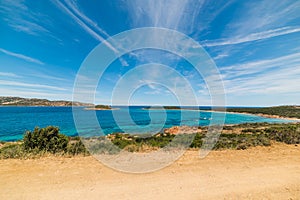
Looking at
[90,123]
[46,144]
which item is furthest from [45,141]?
[90,123]

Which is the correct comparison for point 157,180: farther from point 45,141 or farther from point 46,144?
point 45,141

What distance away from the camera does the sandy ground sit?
436 centimetres

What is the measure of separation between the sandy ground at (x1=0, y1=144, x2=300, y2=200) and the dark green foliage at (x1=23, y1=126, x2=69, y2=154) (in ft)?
7.45

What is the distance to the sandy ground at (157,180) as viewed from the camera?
436 centimetres

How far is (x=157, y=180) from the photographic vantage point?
5.28m

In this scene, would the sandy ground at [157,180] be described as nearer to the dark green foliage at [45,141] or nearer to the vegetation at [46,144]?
the vegetation at [46,144]

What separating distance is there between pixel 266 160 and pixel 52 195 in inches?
306

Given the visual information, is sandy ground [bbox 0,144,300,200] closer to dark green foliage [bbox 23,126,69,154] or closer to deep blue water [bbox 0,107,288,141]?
dark green foliage [bbox 23,126,69,154]

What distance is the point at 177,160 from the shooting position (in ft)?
24.3

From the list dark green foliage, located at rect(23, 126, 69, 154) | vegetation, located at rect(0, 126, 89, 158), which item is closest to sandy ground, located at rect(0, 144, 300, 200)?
vegetation, located at rect(0, 126, 89, 158)

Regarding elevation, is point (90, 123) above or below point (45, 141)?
below

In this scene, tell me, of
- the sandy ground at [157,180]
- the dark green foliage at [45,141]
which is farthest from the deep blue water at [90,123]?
the sandy ground at [157,180]

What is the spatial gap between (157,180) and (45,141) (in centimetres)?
737

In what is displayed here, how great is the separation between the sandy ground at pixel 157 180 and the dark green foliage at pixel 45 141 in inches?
89.4
